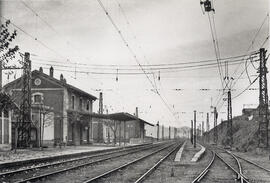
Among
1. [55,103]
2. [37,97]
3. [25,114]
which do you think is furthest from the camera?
[37,97]

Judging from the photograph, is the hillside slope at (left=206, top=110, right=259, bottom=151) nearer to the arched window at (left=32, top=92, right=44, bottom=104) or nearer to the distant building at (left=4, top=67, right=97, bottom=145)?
the distant building at (left=4, top=67, right=97, bottom=145)

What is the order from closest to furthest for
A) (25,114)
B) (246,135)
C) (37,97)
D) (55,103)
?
(25,114)
(55,103)
(37,97)
(246,135)

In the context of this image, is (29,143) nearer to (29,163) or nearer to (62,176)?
(29,163)

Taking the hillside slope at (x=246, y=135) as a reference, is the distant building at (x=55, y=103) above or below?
above

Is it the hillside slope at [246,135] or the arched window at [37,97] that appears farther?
the arched window at [37,97]

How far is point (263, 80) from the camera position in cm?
2845

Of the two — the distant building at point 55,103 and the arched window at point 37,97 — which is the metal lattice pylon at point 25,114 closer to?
the distant building at point 55,103

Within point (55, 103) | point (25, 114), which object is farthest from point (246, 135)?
point (25, 114)

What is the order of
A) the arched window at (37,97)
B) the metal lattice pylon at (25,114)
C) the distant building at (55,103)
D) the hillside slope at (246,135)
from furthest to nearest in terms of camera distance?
the arched window at (37,97), the hillside slope at (246,135), the distant building at (55,103), the metal lattice pylon at (25,114)

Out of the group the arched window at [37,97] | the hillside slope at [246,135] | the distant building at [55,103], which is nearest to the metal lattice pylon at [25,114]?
the distant building at [55,103]

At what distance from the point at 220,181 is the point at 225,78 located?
58.6ft

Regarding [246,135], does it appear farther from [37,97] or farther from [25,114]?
[25,114]

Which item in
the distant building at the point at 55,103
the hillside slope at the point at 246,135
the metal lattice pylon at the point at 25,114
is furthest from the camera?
the hillside slope at the point at 246,135

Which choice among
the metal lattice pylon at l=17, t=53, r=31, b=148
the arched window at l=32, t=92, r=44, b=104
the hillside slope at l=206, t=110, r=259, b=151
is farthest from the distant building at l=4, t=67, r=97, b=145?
the hillside slope at l=206, t=110, r=259, b=151
